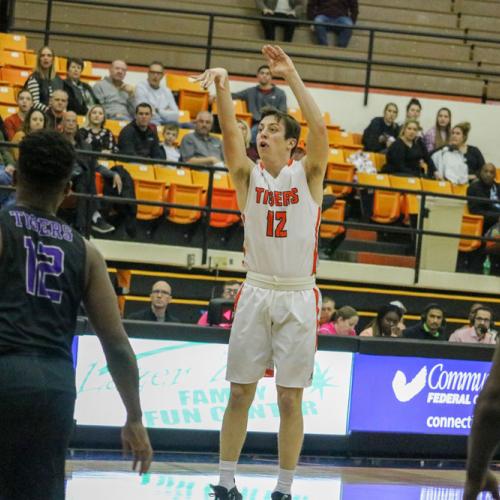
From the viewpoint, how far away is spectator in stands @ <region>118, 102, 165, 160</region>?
46.6ft

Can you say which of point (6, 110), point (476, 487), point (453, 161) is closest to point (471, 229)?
point (453, 161)

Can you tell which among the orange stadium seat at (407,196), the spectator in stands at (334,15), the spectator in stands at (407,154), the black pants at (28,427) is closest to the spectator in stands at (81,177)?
the orange stadium seat at (407,196)

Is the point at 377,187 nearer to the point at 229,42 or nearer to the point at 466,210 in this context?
the point at 466,210

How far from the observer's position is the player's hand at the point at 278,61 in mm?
7383

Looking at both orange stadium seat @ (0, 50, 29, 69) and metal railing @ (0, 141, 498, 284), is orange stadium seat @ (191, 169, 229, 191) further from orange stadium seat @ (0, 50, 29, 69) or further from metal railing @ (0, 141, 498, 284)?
orange stadium seat @ (0, 50, 29, 69)

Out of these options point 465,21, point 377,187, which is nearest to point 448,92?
point 465,21

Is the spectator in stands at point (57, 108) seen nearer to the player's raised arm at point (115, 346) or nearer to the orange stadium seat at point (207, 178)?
the orange stadium seat at point (207, 178)

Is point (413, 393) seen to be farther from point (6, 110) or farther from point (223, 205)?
point (6, 110)

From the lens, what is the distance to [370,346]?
34.3 ft

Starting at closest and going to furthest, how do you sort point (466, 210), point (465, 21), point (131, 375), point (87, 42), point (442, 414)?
point (131, 375) < point (442, 414) < point (466, 210) < point (87, 42) < point (465, 21)

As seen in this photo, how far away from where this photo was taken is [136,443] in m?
4.21

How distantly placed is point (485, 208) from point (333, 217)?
7.12ft

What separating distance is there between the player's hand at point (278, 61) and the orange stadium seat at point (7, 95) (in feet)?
25.9

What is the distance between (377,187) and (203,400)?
4.87m
